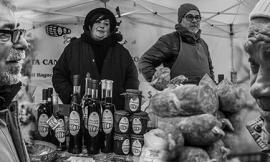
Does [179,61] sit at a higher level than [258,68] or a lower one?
higher

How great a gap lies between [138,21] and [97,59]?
389 mm

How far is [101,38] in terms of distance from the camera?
2.44 meters

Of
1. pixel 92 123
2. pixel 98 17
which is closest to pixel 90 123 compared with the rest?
pixel 92 123

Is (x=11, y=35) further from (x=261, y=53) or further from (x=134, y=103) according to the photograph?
(x=134, y=103)

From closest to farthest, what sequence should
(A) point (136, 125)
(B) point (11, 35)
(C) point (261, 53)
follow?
(C) point (261, 53), (B) point (11, 35), (A) point (136, 125)

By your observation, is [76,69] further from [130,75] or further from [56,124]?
[56,124]

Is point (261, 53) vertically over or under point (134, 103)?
over

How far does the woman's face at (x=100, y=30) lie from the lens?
2.42 meters

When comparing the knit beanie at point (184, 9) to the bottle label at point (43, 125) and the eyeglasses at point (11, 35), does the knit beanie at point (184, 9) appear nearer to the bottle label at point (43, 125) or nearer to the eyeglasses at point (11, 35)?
the bottle label at point (43, 125)

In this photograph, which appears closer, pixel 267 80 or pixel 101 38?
pixel 267 80

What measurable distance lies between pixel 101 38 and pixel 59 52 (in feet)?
1.05

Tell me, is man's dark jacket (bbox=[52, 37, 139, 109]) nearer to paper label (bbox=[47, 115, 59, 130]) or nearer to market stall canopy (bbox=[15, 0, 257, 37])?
market stall canopy (bbox=[15, 0, 257, 37])

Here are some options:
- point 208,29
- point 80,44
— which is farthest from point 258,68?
point 80,44

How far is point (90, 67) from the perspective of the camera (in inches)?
95.4
